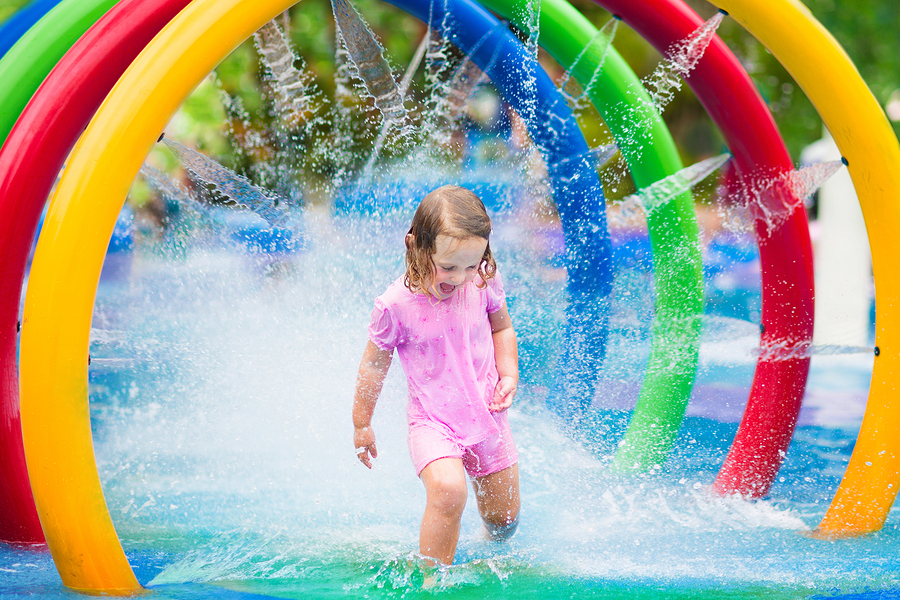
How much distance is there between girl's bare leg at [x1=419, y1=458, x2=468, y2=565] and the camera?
2.53 m

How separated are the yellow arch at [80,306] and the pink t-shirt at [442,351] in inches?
34.9

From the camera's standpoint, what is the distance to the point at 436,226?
8.18 ft

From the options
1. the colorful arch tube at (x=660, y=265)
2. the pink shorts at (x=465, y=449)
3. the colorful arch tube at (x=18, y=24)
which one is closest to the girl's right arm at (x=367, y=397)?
the pink shorts at (x=465, y=449)

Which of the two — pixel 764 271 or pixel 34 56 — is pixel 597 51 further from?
pixel 34 56

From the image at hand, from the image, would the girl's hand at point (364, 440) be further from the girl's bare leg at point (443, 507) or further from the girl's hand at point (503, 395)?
the girl's hand at point (503, 395)

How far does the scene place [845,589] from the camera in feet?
8.41

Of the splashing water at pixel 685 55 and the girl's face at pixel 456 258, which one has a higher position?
the splashing water at pixel 685 55

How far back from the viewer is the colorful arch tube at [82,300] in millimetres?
2297

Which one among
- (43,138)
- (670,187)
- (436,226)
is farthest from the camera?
(670,187)

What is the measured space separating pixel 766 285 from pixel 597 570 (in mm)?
1618

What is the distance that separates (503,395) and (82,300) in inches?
52.9

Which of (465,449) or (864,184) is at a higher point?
(864,184)

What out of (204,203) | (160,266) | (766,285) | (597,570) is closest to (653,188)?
(766,285)

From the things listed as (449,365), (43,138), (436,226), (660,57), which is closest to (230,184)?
(43,138)
